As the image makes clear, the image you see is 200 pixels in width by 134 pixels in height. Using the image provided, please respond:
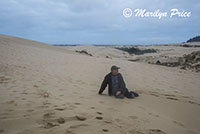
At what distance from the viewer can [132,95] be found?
15.1 feet

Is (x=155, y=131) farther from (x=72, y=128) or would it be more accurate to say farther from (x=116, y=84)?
(x=116, y=84)

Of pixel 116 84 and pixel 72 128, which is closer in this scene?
pixel 72 128

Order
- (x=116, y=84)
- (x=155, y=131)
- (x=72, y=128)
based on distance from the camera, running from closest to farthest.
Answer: (x=72, y=128) < (x=155, y=131) < (x=116, y=84)

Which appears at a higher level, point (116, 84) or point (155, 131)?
point (116, 84)

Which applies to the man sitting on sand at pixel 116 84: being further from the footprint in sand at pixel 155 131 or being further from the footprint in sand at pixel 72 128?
the footprint in sand at pixel 72 128

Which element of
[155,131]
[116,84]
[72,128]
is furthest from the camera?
[116,84]

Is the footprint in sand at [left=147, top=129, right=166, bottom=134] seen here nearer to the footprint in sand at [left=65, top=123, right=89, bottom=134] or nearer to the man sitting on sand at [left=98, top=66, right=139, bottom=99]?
the footprint in sand at [left=65, top=123, right=89, bottom=134]

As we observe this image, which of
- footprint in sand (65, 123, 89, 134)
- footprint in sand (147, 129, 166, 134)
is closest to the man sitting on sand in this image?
footprint in sand (147, 129, 166, 134)

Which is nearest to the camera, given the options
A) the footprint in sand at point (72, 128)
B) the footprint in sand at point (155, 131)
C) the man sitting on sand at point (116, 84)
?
the footprint in sand at point (72, 128)

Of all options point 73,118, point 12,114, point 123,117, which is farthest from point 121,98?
point 12,114

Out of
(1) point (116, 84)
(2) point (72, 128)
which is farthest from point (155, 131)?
(1) point (116, 84)

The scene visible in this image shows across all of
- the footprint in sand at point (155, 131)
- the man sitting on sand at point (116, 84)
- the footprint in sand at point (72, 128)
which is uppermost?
the man sitting on sand at point (116, 84)

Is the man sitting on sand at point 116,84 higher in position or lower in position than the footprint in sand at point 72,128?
higher

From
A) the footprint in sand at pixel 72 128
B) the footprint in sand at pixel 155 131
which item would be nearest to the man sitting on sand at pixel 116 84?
the footprint in sand at pixel 155 131
